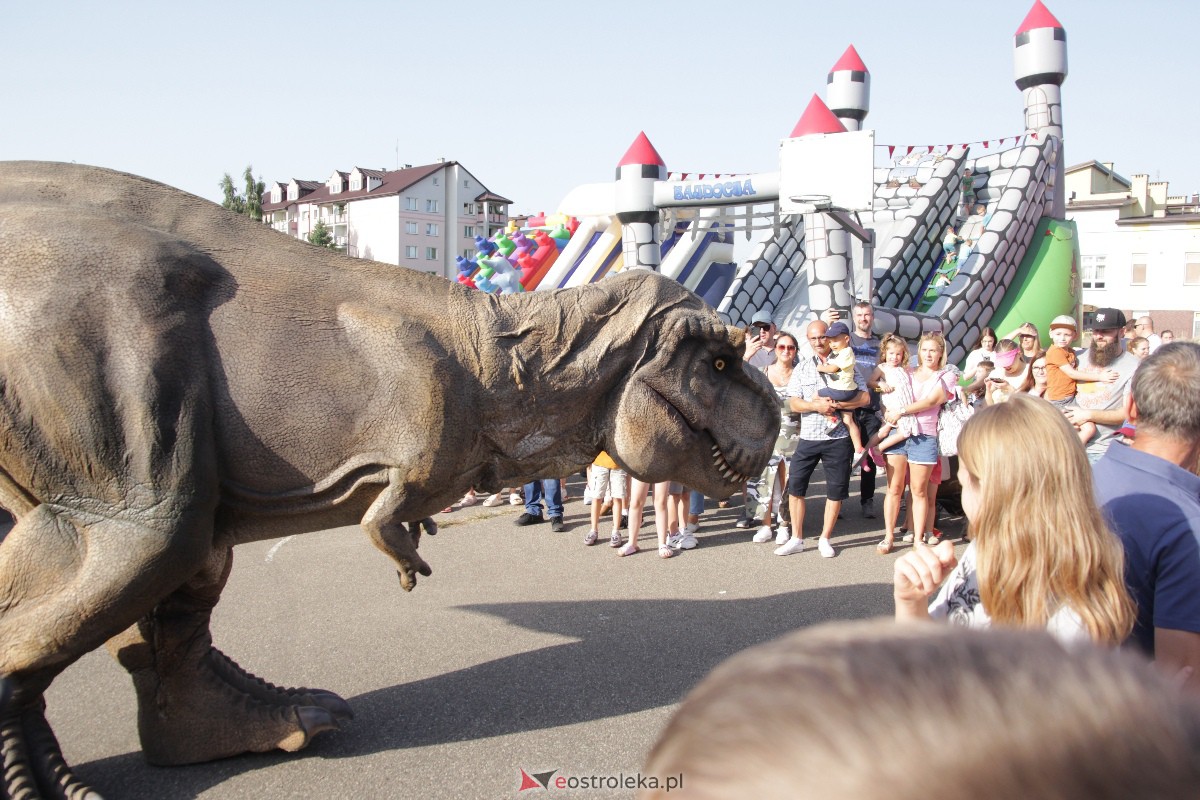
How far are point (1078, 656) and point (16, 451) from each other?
9.67 feet

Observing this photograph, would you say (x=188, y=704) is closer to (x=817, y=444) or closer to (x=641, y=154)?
(x=817, y=444)

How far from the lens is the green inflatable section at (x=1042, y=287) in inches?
575

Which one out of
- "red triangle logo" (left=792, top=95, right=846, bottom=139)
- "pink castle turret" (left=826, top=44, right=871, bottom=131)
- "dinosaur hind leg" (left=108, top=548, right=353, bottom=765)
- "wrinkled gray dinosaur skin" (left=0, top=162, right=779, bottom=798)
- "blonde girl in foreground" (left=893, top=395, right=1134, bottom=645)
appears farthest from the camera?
"pink castle turret" (left=826, top=44, right=871, bottom=131)

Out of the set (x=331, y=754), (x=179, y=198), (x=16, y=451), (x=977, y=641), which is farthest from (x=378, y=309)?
(x=977, y=641)

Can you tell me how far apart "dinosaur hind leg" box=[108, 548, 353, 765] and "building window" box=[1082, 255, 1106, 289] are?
36.6 m

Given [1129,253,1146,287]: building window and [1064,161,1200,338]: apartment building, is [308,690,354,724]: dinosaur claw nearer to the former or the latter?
[1064,161,1200,338]: apartment building

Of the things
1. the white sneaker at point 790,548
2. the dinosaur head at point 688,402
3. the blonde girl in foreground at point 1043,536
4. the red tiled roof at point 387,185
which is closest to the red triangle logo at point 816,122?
the white sneaker at point 790,548

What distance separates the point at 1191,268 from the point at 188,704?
3689 centimetres

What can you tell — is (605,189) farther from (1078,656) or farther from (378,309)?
(1078,656)

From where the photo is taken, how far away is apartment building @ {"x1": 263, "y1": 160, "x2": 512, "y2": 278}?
172 ft

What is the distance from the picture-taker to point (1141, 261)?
1309 inches

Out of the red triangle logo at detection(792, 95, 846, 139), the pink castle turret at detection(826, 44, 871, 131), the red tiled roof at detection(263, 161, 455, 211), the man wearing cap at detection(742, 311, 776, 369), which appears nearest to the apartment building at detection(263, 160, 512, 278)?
the red tiled roof at detection(263, 161, 455, 211)

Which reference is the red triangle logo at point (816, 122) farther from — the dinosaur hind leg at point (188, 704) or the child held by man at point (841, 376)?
the dinosaur hind leg at point (188, 704)

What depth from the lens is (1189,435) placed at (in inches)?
98.2
